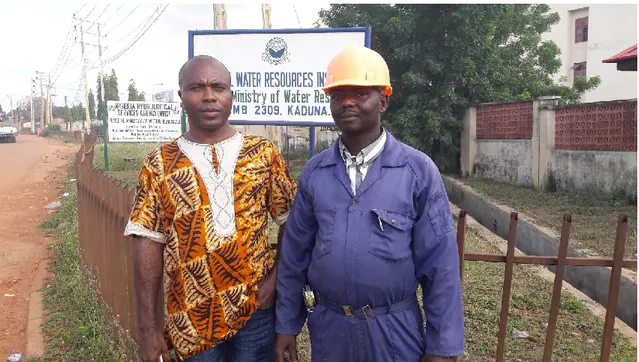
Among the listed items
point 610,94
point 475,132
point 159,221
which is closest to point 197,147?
point 159,221

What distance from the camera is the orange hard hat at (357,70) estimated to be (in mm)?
1808

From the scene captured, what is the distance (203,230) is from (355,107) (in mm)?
717

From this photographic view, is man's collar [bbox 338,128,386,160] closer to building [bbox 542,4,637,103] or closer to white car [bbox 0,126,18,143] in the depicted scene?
building [bbox 542,4,637,103]

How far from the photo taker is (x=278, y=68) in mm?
5039

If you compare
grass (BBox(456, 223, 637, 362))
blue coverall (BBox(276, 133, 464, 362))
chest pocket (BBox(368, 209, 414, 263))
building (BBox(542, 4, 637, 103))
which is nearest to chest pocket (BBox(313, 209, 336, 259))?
blue coverall (BBox(276, 133, 464, 362))

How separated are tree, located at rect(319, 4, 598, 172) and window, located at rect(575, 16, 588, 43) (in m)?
16.3

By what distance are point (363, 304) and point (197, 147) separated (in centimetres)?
86

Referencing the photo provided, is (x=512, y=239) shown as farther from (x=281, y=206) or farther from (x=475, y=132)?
(x=475, y=132)

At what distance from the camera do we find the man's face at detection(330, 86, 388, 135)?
1.83 metres

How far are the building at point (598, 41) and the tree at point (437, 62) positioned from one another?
10.4 meters

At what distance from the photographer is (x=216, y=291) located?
2023mm

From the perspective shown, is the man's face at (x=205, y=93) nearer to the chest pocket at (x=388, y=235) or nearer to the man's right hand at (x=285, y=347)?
the chest pocket at (x=388, y=235)

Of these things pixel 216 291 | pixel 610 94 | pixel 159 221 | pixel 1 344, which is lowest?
pixel 1 344

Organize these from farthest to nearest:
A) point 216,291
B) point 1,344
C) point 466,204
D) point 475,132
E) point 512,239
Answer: point 475,132
point 466,204
point 1,344
point 512,239
point 216,291
